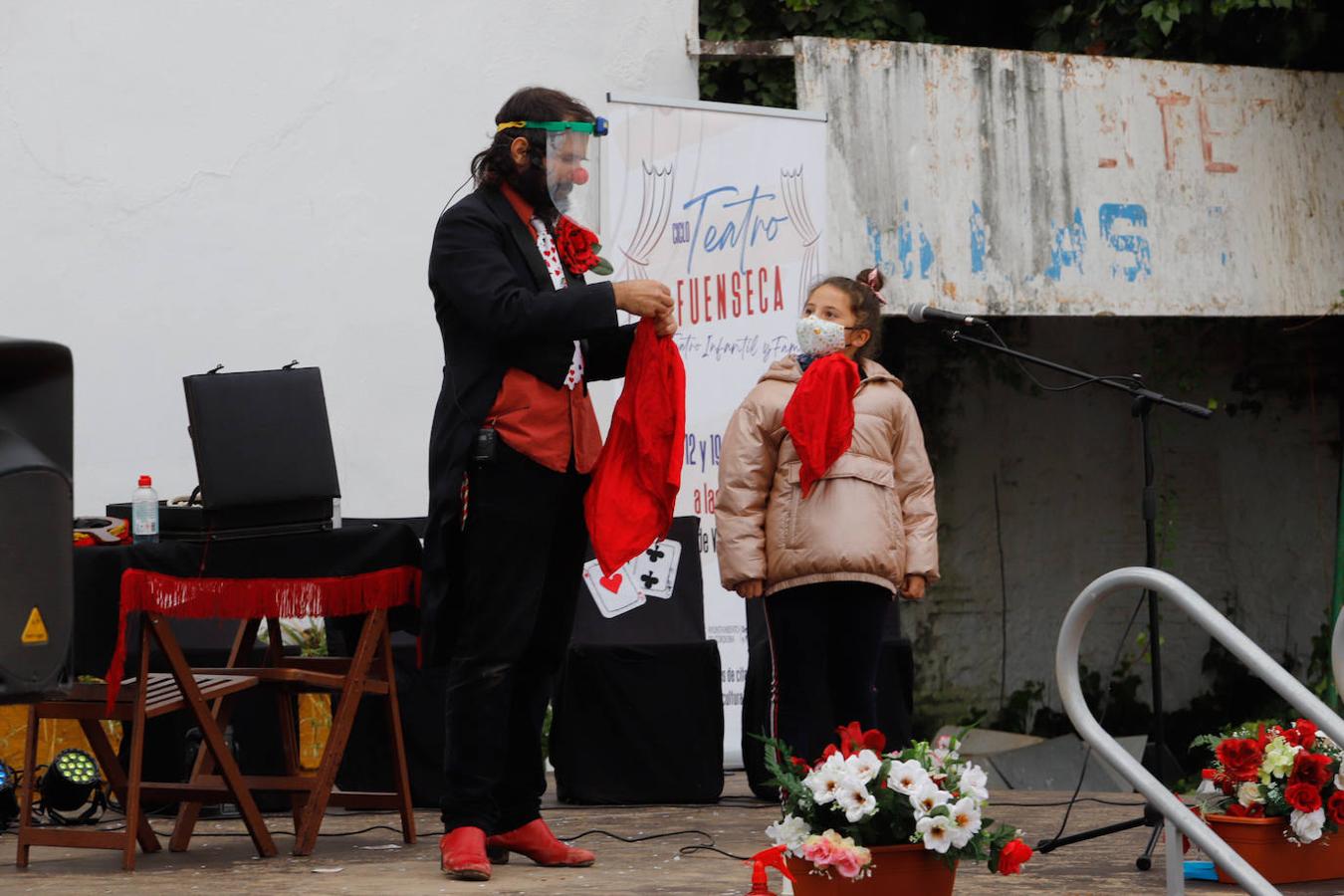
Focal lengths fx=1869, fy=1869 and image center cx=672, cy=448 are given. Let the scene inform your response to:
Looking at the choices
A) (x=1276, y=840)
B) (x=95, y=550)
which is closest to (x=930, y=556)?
(x=1276, y=840)

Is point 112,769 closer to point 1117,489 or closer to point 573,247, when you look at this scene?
point 573,247

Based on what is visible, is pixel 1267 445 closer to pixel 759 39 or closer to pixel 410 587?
pixel 759 39

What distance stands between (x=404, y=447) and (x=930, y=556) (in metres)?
3.00

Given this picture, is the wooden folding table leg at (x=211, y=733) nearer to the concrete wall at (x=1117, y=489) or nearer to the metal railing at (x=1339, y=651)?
the metal railing at (x=1339, y=651)

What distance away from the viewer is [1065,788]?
850 cm

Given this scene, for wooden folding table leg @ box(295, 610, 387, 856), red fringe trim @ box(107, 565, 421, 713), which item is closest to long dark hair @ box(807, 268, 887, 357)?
red fringe trim @ box(107, 565, 421, 713)

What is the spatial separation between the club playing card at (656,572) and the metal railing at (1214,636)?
299 centimetres

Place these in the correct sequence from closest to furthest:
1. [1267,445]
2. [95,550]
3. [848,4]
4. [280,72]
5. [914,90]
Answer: [95,550]
[280,72]
[914,90]
[848,4]
[1267,445]

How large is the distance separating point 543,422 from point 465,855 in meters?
0.99

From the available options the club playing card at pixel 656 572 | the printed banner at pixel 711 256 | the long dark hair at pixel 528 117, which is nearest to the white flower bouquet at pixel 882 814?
the long dark hair at pixel 528 117

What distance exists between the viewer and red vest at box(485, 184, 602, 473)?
14.0ft

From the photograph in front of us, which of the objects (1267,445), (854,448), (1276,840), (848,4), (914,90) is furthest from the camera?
(1267,445)

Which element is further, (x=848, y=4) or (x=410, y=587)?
(x=848, y=4)

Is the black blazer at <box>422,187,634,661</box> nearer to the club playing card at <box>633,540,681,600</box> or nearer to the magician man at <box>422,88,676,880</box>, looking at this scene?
the magician man at <box>422,88,676,880</box>
